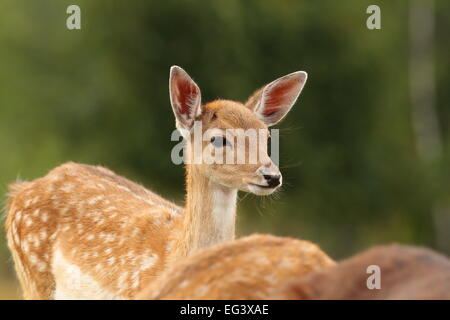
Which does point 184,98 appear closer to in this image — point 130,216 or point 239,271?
point 130,216

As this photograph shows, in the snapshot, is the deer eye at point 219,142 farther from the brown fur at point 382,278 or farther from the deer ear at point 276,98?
the brown fur at point 382,278

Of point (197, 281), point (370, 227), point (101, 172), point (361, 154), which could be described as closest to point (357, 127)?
point (361, 154)

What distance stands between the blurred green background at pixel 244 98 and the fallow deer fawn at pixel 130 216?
12298 mm

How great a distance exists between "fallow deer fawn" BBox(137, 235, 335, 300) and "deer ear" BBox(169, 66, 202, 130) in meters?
2.82

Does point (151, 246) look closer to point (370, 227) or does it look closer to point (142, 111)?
point (142, 111)

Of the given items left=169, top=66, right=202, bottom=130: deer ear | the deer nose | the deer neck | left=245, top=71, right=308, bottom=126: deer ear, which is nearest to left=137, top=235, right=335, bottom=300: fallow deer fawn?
the deer nose

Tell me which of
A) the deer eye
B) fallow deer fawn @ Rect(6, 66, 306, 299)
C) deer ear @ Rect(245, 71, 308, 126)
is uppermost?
deer ear @ Rect(245, 71, 308, 126)

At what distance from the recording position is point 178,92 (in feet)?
24.4

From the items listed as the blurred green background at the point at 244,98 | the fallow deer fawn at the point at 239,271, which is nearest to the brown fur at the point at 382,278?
the fallow deer fawn at the point at 239,271

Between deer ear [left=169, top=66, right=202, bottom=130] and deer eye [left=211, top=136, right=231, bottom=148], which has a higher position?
deer ear [left=169, top=66, right=202, bottom=130]

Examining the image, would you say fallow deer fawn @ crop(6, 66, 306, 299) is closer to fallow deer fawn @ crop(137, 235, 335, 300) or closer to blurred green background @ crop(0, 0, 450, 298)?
fallow deer fawn @ crop(137, 235, 335, 300)

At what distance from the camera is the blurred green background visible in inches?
839

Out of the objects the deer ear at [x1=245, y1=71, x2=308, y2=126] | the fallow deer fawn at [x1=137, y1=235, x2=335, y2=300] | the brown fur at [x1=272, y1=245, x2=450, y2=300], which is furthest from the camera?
the deer ear at [x1=245, y1=71, x2=308, y2=126]

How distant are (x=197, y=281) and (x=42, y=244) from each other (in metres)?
3.72
